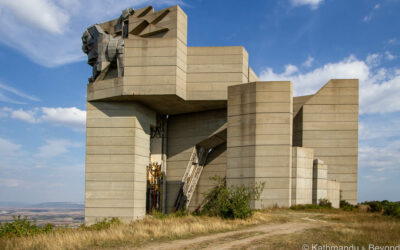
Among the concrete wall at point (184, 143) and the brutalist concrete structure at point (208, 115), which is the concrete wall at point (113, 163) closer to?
the brutalist concrete structure at point (208, 115)

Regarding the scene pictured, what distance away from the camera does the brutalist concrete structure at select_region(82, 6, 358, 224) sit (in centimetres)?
2516

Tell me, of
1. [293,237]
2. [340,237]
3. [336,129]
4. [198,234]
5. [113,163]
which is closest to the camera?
[340,237]

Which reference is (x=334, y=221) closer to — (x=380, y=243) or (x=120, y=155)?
(x=380, y=243)

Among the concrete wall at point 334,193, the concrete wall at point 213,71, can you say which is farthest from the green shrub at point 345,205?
the concrete wall at point 213,71

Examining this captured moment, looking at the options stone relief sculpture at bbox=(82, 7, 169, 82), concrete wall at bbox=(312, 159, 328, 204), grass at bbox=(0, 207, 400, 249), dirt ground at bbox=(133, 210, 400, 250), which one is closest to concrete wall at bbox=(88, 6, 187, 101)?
stone relief sculpture at bbox=(82, 7, 169, 82)

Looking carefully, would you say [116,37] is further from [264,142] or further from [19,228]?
[19,228]

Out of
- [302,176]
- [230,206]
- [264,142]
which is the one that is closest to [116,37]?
[264,142]

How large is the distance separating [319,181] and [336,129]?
5.02 meters

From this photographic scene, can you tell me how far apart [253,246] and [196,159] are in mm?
21660

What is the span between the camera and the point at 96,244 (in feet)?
41.8

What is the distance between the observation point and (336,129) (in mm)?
29469

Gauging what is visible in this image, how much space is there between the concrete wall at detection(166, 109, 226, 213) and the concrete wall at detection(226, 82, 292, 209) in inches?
264

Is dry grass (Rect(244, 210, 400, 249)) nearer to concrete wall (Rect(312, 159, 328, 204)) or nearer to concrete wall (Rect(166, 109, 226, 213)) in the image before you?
concrete wall (Rect(312, 159, 328, 204))

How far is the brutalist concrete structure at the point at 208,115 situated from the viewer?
25156 millimetres
